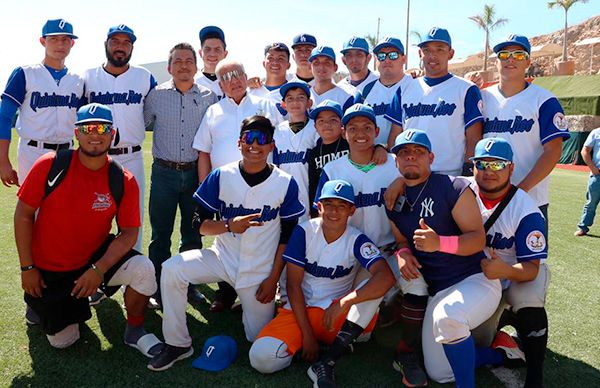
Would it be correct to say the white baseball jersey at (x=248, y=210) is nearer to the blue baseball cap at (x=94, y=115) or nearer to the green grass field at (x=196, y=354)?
the green grass field at (x=196, y=354)

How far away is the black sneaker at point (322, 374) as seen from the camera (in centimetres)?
323

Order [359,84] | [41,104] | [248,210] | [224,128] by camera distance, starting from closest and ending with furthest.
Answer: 1. [248,210]
2. [224,128]
3. [41,104]
4. [359,84]

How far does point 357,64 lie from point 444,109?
1673 millimetres

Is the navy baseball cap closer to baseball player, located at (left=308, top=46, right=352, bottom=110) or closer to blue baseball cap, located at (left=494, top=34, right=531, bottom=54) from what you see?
baseball player, located at (left=308, top=46, right=352, bottom=110)

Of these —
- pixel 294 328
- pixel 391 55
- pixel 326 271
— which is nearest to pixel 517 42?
pixel 391 55

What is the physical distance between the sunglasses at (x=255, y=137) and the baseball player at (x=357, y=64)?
65.2 inches

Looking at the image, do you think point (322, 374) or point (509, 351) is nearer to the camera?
point (322, 374)

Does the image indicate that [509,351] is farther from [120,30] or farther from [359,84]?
[120,30]

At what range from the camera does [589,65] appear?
42.8 metres

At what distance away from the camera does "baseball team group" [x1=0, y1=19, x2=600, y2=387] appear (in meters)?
3.47

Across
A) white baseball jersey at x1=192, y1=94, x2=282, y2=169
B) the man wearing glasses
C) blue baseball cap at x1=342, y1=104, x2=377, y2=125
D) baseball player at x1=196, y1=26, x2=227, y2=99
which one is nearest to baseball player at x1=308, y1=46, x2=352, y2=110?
white baseball jersey at x1=192, y1=94, x2=282, y2=169

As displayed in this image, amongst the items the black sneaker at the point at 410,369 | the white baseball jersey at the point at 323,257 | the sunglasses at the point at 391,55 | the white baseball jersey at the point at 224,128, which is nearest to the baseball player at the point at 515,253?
the black sneaker at the point at 410,369

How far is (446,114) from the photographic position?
4.22 meters

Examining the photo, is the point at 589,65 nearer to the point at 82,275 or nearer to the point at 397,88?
the point at 397,88
